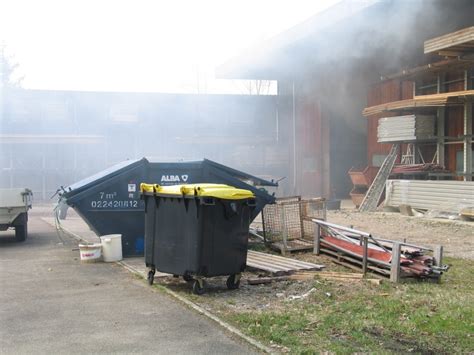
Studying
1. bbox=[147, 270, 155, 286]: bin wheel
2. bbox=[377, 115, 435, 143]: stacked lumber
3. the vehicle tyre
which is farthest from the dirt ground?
the vehicle tyre

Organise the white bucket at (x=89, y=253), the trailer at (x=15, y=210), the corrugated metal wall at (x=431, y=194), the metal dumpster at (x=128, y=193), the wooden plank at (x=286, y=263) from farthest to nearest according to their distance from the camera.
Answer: the corrugated metal wall at (x=431, y=194)
the trailer at (x=15, y=210)
the metal dumpster at (x=128, y=193)
the white bucket at (x=89, y=253)
the wooden plank at (x=286, y=263)

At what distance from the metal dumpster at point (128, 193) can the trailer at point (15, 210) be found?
2.06m

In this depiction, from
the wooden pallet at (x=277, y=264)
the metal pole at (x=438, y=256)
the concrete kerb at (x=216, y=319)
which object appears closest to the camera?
the concrete kerb at (x=216, y=319)

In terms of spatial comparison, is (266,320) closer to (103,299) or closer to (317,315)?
(317,315)

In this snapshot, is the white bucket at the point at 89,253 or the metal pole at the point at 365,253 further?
the white bucket at the point at 89,253

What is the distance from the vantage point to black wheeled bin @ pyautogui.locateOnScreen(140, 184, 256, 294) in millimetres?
5148

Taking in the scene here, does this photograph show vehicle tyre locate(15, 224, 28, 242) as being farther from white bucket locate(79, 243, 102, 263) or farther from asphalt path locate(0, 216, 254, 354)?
white bucket locate(79, 243, 102, 263)

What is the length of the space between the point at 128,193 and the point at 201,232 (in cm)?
264

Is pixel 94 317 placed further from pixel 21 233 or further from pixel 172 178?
pixel 21 233

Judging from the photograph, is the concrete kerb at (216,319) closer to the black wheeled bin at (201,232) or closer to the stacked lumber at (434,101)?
the black wheeled bin at (201,232)

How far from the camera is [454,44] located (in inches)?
498

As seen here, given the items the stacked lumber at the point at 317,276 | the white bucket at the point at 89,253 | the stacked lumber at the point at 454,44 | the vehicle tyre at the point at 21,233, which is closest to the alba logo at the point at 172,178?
the white bucket at the point at 89,253

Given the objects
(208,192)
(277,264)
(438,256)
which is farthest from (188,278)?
(438,256)

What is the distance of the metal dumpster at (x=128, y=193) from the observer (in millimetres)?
7348
